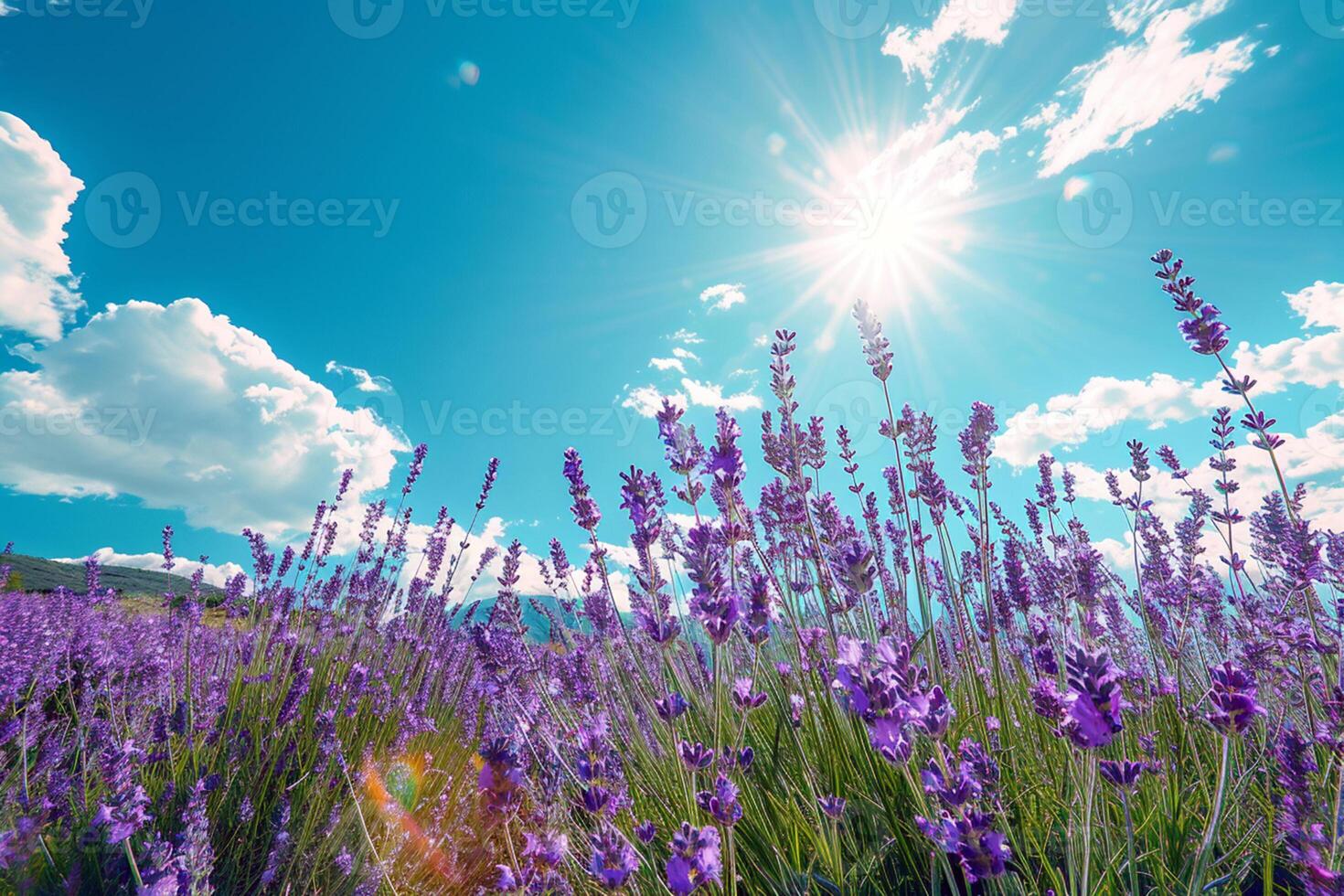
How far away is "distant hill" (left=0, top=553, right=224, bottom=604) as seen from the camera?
38.3 ft

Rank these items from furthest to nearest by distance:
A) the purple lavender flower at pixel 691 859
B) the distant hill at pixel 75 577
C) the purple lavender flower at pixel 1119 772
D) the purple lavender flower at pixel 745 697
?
the distant hill at pixel 75 577, the purple lavender flower at pixel 745 697, the purple lavender flower at pixel 1119 772, the purple lavender flower at pixel 691 859

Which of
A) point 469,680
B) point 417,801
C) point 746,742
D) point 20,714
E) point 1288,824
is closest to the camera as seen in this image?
point 1288,824

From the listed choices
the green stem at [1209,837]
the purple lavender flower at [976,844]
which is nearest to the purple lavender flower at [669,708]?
the purple lavender flower at [976,844]

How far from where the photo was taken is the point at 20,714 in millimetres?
3543

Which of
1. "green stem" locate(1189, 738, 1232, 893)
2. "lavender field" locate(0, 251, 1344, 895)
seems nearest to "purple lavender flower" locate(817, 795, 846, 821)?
"lavender field" locate(0, 251, 1344, 895)

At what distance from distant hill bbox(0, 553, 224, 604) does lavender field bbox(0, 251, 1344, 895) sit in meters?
10.1

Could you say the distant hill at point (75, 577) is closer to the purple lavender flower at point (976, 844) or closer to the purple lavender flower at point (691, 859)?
the purple lavender flower at point (691, 859)

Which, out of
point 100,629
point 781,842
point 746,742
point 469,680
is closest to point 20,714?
point 100,629

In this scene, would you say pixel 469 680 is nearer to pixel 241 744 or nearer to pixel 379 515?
pixel 379 515

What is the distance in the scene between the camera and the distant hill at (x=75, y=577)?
1167 cm

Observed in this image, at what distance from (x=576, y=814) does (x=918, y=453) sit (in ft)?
7.92

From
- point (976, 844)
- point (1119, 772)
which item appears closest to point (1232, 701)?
point (1119, 772)

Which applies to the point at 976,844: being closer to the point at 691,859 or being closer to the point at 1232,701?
the point at 691,859

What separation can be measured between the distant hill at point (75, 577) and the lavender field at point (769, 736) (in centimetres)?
1006
